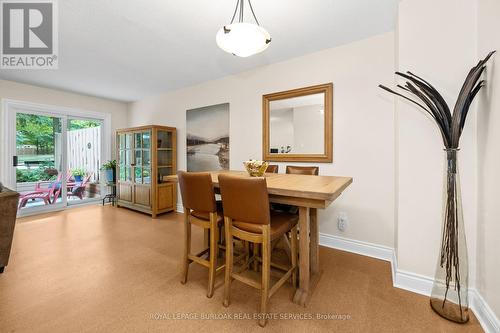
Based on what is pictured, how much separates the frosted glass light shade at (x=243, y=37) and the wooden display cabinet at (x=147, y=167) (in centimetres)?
295

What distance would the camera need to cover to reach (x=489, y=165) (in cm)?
145

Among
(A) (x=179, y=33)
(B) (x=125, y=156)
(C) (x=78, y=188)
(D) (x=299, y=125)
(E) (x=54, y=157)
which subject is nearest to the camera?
(A) (x=179, y=33)

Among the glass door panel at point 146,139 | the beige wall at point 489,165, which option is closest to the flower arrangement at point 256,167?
the beige wall at point 489,165

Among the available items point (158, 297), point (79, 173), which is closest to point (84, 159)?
point (79, 173)

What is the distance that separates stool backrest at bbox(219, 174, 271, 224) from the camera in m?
1.40

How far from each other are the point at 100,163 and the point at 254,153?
4101 mm

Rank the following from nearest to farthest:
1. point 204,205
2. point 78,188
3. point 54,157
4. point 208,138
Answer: point 204,205 < point 208,138 < point 54,157 < point 78,188

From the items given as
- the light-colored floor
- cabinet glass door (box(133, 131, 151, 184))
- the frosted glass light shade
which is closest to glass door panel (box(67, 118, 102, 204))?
cabinet glass door (box(133, 131, 151, 184))

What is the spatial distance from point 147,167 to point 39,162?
7.01 ft

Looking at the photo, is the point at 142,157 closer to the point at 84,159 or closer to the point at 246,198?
the point at 84,159

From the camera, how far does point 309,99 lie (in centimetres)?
285

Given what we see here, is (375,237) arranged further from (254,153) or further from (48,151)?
(48,151)

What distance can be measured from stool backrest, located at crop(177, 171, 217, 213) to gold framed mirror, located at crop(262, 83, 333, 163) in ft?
5.30

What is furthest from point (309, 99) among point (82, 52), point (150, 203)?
point (150, 203)
